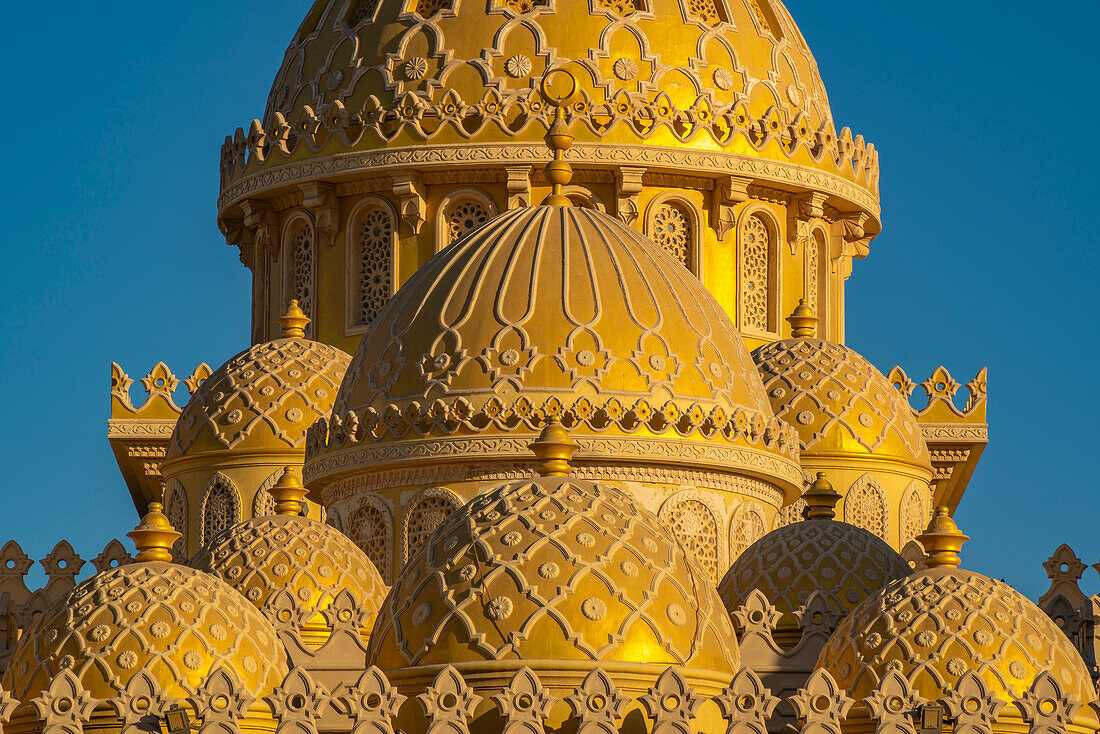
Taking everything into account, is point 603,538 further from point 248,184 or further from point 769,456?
point 248,184

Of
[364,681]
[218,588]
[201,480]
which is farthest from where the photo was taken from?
[201,480]

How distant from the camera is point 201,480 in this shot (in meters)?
36.0

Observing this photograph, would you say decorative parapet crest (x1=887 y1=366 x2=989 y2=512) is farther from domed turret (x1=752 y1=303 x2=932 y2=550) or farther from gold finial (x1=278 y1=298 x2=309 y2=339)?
gold finial (x1=278 y1=298 x2=309 y2=339)

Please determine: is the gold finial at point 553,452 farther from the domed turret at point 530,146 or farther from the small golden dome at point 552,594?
the domed turret at point 530,146

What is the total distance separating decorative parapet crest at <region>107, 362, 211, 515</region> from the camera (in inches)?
1597

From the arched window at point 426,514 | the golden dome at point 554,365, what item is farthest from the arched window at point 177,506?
the arched window at point 426,514

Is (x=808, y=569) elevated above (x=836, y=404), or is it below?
below

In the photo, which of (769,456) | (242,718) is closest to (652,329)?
(769,456)

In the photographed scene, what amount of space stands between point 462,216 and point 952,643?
15.8m

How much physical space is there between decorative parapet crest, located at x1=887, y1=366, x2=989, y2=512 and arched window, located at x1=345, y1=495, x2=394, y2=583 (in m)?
11.7

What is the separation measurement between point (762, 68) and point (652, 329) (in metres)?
12.4

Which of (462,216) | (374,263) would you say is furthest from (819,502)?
(374,263)

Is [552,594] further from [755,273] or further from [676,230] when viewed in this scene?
[755,273]

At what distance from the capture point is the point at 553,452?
1053 inches
